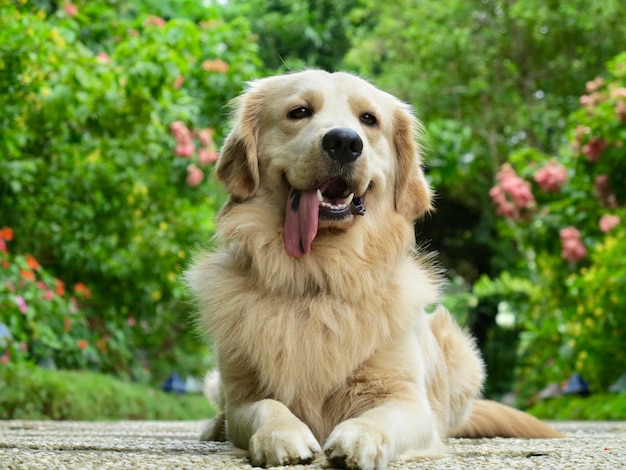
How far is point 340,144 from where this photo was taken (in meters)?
3.40

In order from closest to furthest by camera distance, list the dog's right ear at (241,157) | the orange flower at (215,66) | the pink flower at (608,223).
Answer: the dog's right ear at (241,157) → the pink flower at (608,223) → the orange flower at (215,66)

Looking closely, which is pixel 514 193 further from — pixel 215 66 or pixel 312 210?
pixel 312 210

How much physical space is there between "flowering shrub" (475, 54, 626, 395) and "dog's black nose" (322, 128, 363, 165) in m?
4.68

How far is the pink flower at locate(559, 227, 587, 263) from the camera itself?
8.87m

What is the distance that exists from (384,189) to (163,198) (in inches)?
236

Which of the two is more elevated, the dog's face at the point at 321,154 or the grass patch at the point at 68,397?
the dog's face at the point at 321,154

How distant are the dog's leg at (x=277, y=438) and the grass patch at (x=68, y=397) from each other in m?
4.40

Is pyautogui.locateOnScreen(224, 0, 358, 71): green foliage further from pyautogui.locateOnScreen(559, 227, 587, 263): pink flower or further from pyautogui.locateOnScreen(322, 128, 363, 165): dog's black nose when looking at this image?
pyautogui.locateOnScreen(322, 128, 363, 165): dog's black nose

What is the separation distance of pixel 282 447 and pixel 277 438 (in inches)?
1.5

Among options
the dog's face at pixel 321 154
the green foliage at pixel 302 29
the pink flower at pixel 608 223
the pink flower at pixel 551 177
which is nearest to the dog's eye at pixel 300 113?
the dog's face at pixel 321 154

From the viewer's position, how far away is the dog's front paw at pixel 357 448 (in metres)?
2.63

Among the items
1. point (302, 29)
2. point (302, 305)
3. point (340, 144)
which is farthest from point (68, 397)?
point (302, 29)

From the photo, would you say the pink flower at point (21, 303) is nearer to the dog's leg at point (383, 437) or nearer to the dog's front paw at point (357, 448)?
the dog's leg at point (383, 437)

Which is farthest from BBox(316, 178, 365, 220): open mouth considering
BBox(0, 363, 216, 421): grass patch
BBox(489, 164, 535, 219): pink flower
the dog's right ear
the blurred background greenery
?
BBox(489, 164, 535, 219): pink flower
